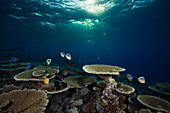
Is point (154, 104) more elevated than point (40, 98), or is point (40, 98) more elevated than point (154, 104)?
point (40, 98)

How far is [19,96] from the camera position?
296cm

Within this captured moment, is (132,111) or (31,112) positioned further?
(132,111)

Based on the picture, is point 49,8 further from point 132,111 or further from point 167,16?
point 167,16

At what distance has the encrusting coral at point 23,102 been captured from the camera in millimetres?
2408

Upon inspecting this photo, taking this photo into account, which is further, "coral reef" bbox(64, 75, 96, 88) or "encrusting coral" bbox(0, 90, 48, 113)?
"coral reef" bbox(64, 75, 96, 88)

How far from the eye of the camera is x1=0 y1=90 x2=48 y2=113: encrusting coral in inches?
94.8

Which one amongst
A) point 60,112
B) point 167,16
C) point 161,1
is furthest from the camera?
point 167,16

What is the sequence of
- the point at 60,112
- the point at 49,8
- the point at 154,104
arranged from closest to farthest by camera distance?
the point at 60,112
the point at 154,104
the point at 49,8

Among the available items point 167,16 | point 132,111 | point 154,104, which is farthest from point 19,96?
point 167,16

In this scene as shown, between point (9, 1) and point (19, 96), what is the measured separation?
65.2 feet

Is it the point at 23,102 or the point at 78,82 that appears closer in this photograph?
the point at 23,102

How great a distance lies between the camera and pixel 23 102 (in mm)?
2719

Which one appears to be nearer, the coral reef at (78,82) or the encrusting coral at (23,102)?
the encrusting coral at (23,102)

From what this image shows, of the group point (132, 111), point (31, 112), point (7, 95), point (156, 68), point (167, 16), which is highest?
point (167, 16)
